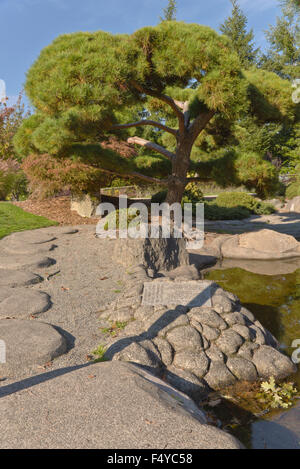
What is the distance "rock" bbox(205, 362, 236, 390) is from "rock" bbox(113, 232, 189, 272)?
2566mm

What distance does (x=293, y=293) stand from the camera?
19.1 feet

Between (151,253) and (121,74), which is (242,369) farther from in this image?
(121,74)

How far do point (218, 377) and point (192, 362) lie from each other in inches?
10.0

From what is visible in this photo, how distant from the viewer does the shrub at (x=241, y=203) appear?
48.3 feet

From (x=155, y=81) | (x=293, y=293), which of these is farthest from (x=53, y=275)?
(x=155, y=81)

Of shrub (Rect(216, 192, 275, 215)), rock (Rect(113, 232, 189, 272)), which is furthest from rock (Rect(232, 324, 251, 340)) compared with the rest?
shrub (Rect(216, 192, 275, 215))

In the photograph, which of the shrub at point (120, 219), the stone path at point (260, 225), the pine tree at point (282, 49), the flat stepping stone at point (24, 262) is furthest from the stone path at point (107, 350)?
the pine tree at point (282, 49)

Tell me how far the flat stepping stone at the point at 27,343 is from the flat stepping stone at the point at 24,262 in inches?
80.4

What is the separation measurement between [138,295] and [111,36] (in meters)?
5.56

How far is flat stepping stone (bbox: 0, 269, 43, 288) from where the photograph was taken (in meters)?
4.54

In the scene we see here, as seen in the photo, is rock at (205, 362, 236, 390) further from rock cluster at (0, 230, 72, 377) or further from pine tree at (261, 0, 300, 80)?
pine tree at (261, 0, 300, 80)

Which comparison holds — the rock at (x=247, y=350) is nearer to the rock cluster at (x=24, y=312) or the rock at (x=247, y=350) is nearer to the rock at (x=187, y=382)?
the rock at (x=187, y=382)

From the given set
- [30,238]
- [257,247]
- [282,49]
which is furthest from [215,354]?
[282,49]
